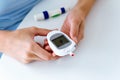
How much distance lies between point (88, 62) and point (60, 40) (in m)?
0.11

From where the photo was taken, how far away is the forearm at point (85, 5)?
0.89m

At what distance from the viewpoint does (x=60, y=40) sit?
28.8 inches

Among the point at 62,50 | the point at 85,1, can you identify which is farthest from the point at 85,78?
the point at 85,1

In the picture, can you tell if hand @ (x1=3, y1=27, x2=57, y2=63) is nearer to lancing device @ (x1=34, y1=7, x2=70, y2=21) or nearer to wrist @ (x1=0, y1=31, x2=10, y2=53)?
wrist @ (x1=0, y1=31, x2=10, y2=53)

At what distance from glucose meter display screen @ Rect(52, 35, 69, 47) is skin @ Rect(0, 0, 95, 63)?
26 millimetres

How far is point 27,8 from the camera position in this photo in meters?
0.97

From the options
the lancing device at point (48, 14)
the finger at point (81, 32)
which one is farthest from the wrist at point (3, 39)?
the finger at point (81, 32)

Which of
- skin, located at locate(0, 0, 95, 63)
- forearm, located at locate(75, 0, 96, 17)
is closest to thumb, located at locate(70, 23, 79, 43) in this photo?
skin, located at locate(0, 0, 95, 63)

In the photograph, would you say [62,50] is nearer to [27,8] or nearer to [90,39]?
[90,39]

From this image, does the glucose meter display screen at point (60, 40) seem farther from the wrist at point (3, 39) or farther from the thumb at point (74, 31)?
the wrist at point (3, 39)

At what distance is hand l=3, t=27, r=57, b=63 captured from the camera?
739 millimetres

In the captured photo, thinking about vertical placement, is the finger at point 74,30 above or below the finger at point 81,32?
above

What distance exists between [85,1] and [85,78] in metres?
0.33

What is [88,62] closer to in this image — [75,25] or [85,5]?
[75,25]
